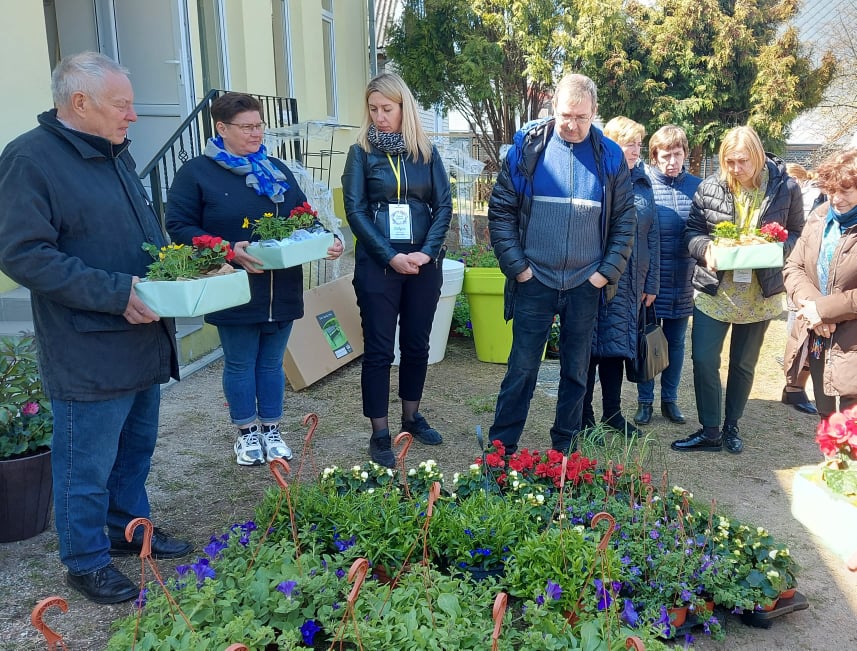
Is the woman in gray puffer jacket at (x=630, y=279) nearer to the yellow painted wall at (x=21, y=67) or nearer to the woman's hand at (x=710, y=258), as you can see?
the woman's hand at (x=710, y=258)

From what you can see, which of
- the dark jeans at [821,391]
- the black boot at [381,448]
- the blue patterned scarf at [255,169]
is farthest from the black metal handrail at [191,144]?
the dark jeans at [821,391]

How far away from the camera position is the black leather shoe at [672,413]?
16.0ft

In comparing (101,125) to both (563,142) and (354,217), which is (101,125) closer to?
(354,217)

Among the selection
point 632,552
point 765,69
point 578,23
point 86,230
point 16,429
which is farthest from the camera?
point 765,69

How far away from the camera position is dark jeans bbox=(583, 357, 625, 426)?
4.34m

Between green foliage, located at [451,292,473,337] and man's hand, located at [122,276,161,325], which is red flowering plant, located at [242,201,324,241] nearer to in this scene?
man's hand, located at [122,276,161,325]

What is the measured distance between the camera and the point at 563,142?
11.7ft

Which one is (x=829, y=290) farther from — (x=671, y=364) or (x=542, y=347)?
(x=671, y=364)

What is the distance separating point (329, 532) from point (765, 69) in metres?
14.8

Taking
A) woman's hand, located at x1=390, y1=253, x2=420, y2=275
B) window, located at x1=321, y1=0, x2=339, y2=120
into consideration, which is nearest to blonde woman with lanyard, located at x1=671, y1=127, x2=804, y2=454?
woman's hand, located at x1=390, y1=253, x2=420, y2=275

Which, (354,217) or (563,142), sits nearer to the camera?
(563,142)

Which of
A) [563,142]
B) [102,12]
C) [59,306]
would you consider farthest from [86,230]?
[102,12]

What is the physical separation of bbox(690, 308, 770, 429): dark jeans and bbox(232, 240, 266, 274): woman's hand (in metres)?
2.42

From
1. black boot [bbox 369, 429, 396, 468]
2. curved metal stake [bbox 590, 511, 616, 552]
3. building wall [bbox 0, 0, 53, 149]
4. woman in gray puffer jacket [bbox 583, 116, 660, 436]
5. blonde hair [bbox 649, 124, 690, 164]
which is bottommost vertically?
black boot [bbox 369, 429, 396, 468]
